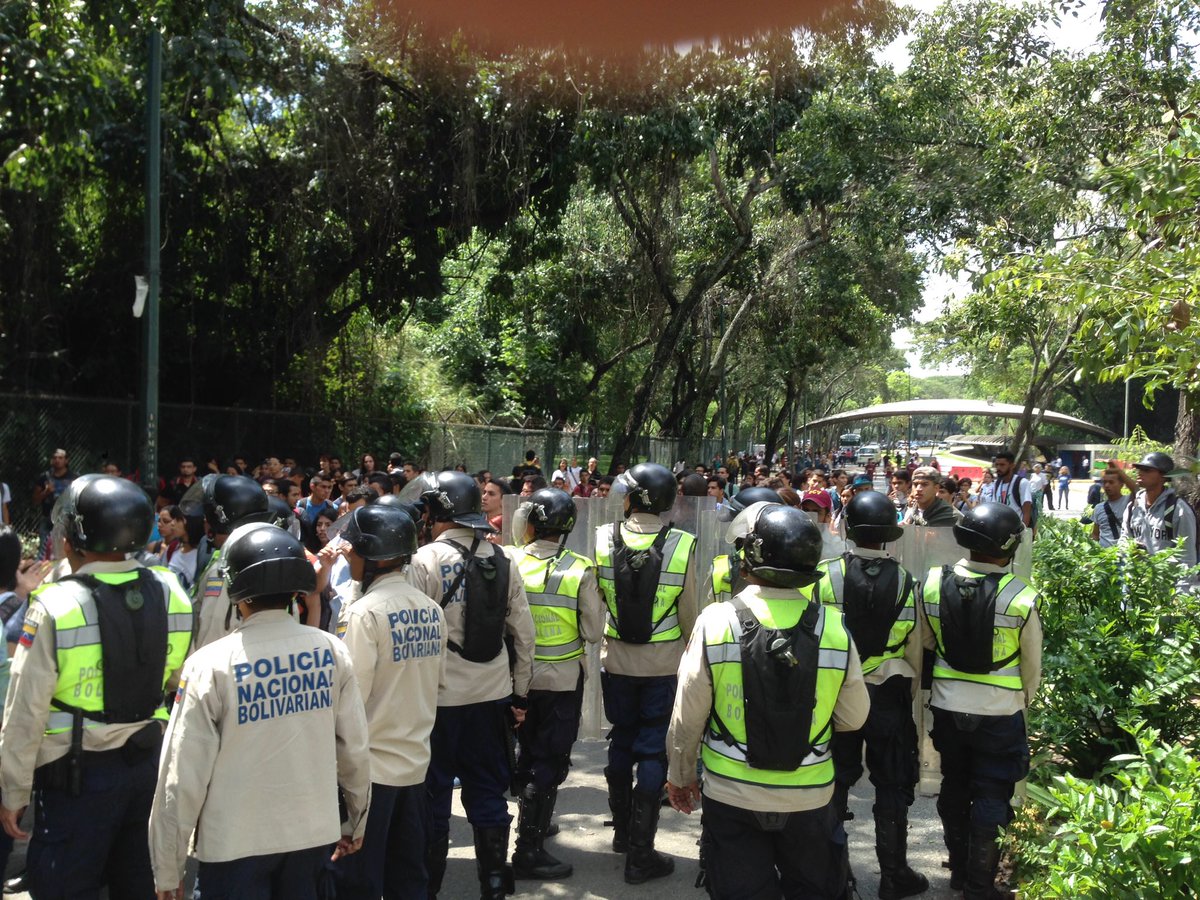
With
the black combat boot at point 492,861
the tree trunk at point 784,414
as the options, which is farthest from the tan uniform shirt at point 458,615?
the tree trunk at point 784,414

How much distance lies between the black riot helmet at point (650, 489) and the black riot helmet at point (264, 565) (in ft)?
8.19

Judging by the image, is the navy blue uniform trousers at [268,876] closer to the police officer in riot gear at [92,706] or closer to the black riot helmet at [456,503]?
the police officer in riot gear at [92,706]

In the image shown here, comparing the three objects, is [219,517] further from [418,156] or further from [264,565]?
[418,156]

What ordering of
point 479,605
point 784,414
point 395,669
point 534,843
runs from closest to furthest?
point 395,669, point 479,605, point 534,843, point 784,414

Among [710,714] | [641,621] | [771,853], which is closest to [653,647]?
[641,621]

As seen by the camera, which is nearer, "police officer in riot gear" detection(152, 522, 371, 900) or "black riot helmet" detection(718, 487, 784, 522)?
"police officer in riot gear" detection(152, 522, 371, 900)

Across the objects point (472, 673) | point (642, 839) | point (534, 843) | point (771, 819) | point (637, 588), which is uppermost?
point (637, 588)

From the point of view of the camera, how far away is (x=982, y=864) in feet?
16.3

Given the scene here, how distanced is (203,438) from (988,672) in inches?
543

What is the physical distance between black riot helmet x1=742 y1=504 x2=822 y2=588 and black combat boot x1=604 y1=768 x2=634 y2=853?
2301 mm

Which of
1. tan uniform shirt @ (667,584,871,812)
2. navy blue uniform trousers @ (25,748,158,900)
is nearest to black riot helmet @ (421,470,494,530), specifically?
tan uniform shirt @ (667,584,871,812)

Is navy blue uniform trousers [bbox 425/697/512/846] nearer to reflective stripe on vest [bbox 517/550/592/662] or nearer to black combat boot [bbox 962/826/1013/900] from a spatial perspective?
reflective stripe on vest [bbox 517/550/592/662]

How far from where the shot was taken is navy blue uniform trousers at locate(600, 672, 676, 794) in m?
5.84

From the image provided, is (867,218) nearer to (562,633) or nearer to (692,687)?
(562,633)
